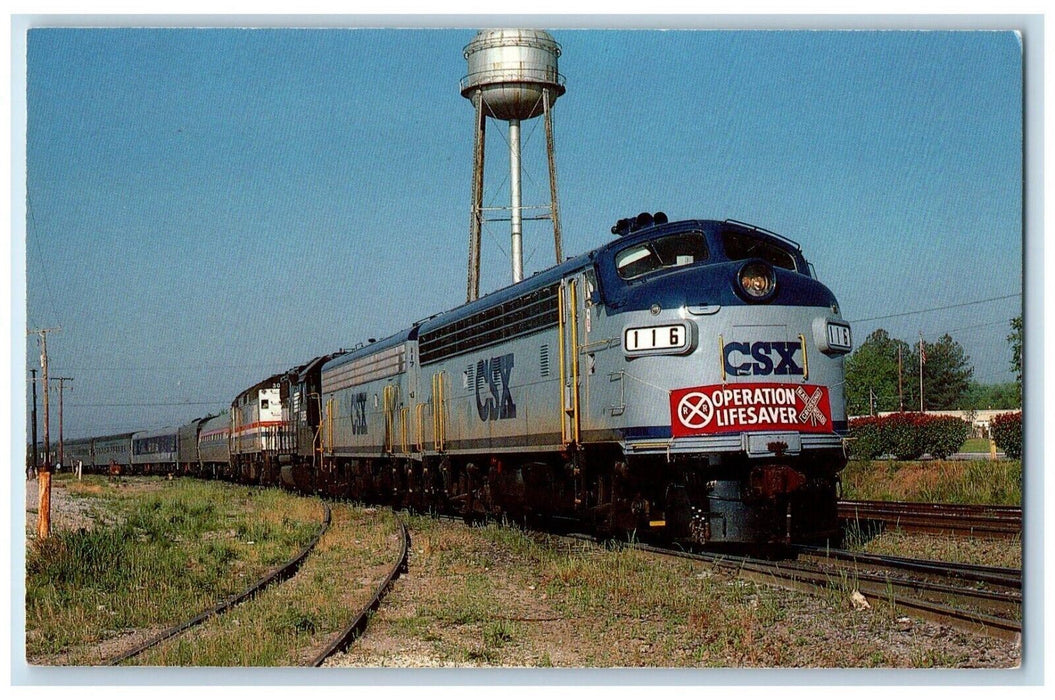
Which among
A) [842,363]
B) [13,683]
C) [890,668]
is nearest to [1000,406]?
[842,363]

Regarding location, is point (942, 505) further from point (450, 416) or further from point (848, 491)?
point (450, 416)

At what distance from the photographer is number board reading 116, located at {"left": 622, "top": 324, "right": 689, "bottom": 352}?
39.6 ft

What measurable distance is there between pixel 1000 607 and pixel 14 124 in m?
9.41

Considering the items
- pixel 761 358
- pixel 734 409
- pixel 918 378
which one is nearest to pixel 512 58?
pixel 761 358

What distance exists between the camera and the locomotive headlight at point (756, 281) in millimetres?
12219

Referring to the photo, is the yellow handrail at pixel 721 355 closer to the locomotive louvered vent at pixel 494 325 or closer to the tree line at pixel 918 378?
the tree line at pixel 918 378

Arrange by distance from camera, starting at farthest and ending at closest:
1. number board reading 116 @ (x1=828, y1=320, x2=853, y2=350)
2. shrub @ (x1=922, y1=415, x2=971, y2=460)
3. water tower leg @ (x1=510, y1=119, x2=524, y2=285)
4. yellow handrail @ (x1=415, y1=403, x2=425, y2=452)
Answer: water tower leg @ (x1=510, y1=119, x2=524, y2=285) < shrub @ (x1=922, y1=415, x2=971, y2=460) < yellow handrail @ (x1=415, y1=403, x2=425, y2=452) < number board reading 116 @ (x1=828, y1=320, x2=853, y2=350)

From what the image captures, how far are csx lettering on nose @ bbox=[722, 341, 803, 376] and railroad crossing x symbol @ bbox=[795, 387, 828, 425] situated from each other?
0.82ft

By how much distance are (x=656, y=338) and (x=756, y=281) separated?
1256mm

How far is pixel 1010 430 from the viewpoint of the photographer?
10.9 metres

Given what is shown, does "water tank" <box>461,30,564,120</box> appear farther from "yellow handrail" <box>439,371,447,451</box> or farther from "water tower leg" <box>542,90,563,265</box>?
"yellow handrail" <box>439,371,447,451</box>

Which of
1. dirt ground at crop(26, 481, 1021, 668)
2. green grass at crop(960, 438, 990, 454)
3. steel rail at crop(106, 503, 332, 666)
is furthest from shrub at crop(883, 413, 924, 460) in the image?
steel rail at crop(106, 503, 332, 666)

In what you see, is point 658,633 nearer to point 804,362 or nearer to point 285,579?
point 804,362

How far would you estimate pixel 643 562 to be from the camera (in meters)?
12.4
